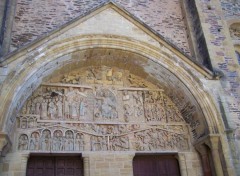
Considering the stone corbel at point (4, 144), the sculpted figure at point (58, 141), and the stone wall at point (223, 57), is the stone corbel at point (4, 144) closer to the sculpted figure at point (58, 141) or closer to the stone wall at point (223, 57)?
the sculpted figure at point (58, 141)

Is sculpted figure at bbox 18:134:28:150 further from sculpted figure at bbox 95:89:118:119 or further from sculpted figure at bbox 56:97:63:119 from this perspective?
sculpted figure at bbox 95:89:118:119

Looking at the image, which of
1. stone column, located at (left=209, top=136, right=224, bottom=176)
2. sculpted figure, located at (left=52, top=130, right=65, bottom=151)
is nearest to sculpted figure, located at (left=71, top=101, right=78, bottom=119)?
sculpted figure, located at (left=52, top=130, right=65, bottom=151)

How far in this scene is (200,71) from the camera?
7.22m

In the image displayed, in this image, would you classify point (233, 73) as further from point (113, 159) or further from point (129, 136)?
point (113, 159)

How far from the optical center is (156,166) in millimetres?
7184

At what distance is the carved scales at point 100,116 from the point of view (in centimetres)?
662

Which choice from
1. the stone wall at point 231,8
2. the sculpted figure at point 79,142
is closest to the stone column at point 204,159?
the sculpted figure at point 79,142

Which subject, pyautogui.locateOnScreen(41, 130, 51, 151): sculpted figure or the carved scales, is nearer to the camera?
pyautogui.locateOnScreen(41, 130, 51, 151): sculpted figure

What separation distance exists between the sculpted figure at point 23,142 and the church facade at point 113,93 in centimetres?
2

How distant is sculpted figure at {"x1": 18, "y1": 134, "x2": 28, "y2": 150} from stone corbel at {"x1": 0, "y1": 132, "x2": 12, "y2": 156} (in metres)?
0.47

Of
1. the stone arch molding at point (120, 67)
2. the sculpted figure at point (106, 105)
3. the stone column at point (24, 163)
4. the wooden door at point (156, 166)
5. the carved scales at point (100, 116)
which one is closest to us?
the stone column at point (24, 163)

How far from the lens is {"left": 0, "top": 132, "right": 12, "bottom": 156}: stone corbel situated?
5375 mm

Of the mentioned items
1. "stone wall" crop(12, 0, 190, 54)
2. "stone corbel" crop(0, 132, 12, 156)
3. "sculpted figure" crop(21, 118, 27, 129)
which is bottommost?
"stone corbel" crop(0, 132, 12, 156)

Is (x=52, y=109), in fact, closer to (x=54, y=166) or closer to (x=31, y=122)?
(x=31, y=122)
